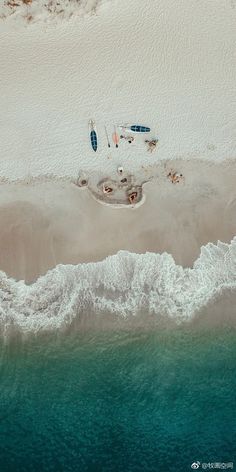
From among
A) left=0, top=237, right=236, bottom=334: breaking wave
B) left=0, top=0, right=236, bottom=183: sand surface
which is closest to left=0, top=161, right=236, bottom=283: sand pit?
left=0, top=237, right=236, bottom=334: breaking wave

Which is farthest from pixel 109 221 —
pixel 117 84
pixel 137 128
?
pixel 117 84

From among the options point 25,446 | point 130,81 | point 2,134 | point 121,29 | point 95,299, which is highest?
→ point 121,29

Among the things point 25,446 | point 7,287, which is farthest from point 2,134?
point 25,446

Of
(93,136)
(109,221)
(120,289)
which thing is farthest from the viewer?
(120,289)

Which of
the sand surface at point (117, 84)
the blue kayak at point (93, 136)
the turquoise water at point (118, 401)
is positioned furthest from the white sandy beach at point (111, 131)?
the turquoise water at point (118, 401)

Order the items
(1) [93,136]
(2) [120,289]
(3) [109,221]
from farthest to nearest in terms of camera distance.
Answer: (2) [120,289]
(3) [109,221]
(1) [93,136]

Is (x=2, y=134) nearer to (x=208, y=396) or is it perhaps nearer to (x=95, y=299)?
(x=95, y=299)

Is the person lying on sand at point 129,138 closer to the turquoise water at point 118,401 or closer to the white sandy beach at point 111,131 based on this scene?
the white sandy beach at point 111,131

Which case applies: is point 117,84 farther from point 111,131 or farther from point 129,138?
point 129,138
